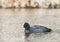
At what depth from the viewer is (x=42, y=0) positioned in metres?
37.3

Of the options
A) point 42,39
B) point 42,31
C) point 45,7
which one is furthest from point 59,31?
point 45,7

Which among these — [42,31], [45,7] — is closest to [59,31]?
[42,31]

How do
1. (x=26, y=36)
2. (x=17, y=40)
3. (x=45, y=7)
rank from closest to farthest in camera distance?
(x=17, y=40) < (x=26, y=36) < (x=45, y=7)

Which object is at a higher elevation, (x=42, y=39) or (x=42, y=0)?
(x=42, y=39)

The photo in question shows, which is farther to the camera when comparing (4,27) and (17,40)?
(4,27)

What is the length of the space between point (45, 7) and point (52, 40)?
2066 cm

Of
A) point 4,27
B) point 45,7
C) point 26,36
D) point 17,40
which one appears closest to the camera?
point 17,40

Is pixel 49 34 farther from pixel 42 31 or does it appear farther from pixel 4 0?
pixel 4 0

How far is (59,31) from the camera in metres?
18.6

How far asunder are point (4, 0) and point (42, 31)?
1958 centimetres

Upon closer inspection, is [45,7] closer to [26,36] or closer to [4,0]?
[4,0]

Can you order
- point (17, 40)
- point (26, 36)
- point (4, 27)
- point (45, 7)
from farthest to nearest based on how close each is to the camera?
1. point (45, 7)
2. point (4, 27)
3. point (26, 36)
4. point (17, 40)

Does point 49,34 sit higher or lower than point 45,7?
higher

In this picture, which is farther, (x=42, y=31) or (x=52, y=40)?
(x=42, y=31)
